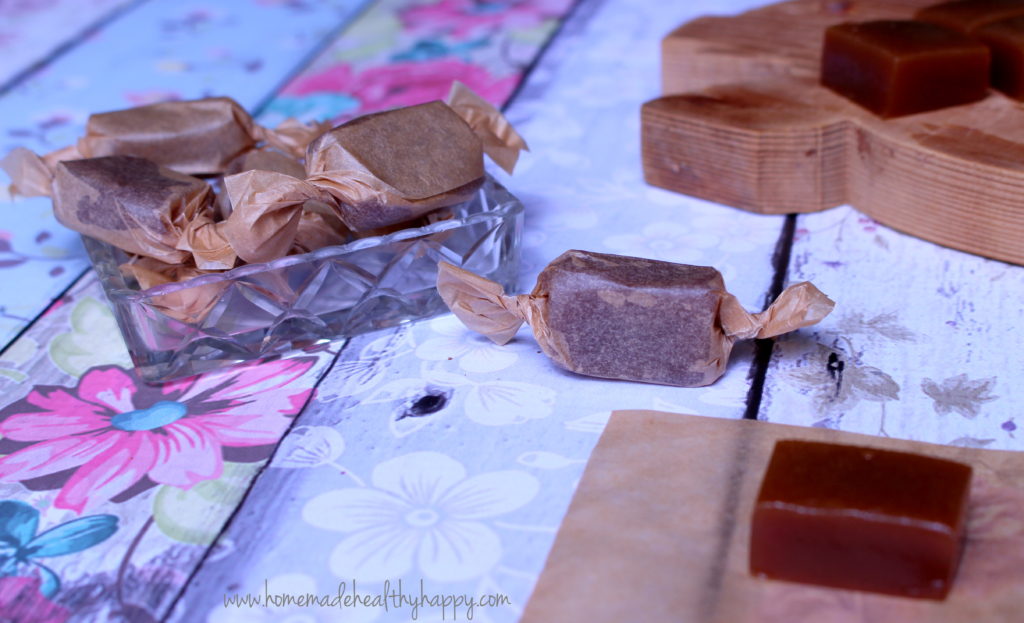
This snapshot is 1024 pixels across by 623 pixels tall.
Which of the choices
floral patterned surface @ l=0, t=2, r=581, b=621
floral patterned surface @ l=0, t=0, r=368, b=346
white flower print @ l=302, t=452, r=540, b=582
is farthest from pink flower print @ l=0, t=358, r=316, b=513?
floral patterned surface @ l=0, t=0, r=368, b=346

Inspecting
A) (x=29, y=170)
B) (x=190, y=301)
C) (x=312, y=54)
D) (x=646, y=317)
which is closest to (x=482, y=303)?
(x=646, y=317)

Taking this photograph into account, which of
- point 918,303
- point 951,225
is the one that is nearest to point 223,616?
point 918,303

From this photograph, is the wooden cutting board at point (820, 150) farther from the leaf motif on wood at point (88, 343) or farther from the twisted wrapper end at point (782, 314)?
the leaf motif on wood at point (88, 343)

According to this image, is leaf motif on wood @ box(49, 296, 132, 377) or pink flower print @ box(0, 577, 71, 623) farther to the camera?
leaf motif on wood @ box(49, 296, 132, 377)

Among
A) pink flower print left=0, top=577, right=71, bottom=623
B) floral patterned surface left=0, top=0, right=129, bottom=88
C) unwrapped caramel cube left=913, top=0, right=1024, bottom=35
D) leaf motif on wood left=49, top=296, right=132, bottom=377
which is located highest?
floral patterned surface left=0, top=0, right=129, bottom=88

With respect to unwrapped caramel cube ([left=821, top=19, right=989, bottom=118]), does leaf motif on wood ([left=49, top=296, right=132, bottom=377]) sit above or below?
below

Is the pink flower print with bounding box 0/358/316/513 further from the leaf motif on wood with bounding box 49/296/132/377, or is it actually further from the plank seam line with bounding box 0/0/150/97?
the plank seam line with bounding box 0/0/150/97
